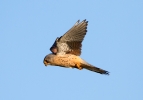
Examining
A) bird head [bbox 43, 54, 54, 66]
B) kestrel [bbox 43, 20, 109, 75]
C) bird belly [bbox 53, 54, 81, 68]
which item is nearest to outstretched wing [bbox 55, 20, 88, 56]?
kestrel [bbox 43, 20, 109, 75]

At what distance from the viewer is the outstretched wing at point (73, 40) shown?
7.62 m

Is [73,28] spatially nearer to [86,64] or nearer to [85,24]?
[85,24]

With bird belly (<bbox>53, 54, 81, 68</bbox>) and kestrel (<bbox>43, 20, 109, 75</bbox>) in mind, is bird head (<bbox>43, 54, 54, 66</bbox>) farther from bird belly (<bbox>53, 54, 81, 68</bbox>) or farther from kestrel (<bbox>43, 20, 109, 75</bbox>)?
bird belly (<bbox>53, 54, 81, 68</bbox>)

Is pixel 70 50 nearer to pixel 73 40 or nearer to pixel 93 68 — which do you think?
pixel 73 40

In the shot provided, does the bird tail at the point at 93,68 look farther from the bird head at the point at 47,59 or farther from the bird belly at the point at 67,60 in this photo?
the bird head at the point at 47,59

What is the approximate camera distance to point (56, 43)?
7.97 meters

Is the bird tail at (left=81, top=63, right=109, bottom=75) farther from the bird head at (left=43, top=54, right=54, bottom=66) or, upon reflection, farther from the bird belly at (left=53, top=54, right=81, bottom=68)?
the bird head at (left=43, top=54, right=54, bottom=66)

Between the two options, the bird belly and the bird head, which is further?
the bird head

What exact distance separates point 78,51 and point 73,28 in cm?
62

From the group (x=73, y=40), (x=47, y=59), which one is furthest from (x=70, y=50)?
(x=47, y=59)

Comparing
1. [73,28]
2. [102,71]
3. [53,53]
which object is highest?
[73,28]

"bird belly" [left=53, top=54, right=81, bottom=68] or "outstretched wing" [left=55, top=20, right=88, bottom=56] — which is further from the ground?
"outstretched wing" [left=55, top=20, right=88, bottom=56]

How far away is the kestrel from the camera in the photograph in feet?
25.0

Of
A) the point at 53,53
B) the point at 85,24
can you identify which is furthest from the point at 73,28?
the point at 53,53
